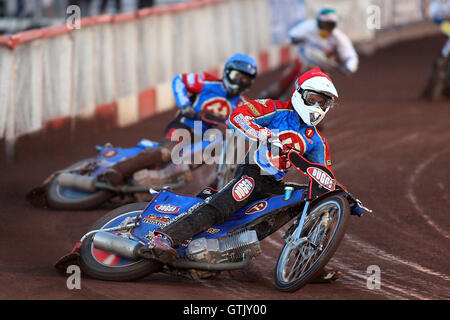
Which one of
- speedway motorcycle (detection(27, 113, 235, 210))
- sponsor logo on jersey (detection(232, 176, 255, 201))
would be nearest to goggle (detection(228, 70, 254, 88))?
speedway motorcycle (detection(27, 113, 235, 210))

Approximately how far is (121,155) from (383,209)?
298 centimetres

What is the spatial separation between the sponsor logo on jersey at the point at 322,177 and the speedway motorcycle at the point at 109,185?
304 centimetres

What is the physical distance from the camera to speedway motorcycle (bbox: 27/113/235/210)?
10.3m

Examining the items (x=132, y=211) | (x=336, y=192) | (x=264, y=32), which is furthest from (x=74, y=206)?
(x=264, y=32)

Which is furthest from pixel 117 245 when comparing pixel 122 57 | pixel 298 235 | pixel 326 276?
pixel 122 57

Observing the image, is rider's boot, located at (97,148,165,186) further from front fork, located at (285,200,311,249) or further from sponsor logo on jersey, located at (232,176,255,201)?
front fork, located at (285,200,311,249)

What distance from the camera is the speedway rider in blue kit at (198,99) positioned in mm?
10453

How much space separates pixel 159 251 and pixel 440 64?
12.6 metres

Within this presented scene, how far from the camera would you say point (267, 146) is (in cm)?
758

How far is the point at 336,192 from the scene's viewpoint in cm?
705

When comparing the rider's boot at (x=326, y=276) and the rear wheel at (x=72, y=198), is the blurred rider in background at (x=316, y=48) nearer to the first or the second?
the rear wheel at (x=72, y=198)

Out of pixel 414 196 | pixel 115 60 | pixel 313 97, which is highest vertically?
pixel 313 97

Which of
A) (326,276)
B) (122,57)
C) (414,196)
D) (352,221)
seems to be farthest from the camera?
(122,57)

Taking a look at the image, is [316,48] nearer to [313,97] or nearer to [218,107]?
[218,107]
